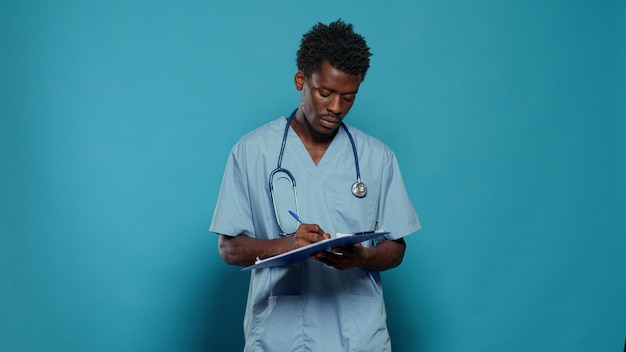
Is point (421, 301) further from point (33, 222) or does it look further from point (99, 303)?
point (33, 222)

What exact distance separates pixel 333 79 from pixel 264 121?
2.64 feet

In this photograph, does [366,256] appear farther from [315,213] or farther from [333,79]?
[333,79]

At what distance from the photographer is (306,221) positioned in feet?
5.75

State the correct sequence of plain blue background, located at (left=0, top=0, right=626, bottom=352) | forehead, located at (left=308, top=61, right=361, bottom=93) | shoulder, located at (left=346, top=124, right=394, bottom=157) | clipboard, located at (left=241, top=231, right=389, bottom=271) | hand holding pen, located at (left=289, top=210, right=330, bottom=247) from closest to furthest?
1. clipboard, located at (left=241, top=231, right=389, bottom=271)
2. hand holding pen, located at (left=289, top=210, right=330, bottom=247)
3. forehead, located at (left=308, top=61, right=361, bottom=93)
4. shoulder, located at (left=346, top=124, right=394, bottom=157)
5. plain blue background, located at (left=0, top=0, right=626, bottom=352)

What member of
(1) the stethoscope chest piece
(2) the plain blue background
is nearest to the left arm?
(1) the stethoscope chest piece

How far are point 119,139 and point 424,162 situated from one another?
3.27ft

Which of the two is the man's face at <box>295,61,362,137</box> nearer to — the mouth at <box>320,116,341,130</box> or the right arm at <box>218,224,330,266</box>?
the mouth at <box>320,116,341,130</box>

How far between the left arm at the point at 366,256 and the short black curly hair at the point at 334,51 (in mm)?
398

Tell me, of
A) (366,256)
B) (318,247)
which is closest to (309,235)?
(318,247)

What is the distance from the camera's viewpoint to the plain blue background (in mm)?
2400

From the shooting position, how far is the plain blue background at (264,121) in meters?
2.40

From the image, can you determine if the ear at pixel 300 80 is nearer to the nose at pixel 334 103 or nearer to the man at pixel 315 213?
the man at pixel 315 213

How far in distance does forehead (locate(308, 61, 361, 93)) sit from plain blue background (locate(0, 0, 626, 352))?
782mm

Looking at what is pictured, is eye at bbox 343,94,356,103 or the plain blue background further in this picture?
the plain blue background
